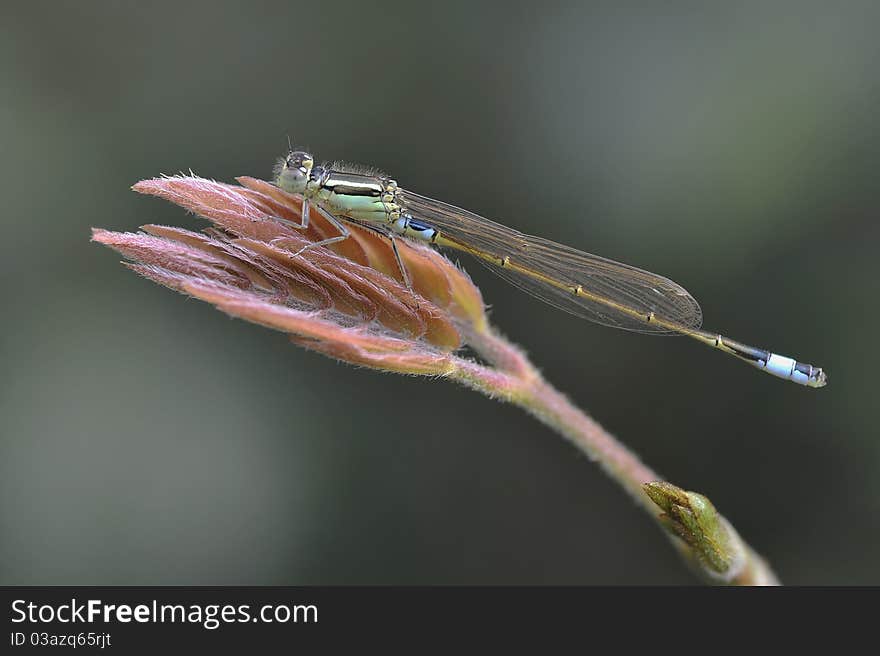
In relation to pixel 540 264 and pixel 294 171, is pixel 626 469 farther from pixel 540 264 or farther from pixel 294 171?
pixel 294 171

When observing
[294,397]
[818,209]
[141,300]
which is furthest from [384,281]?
[818,209]

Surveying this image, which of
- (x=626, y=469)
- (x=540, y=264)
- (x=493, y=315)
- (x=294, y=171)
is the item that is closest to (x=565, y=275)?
(x=540, y=264)

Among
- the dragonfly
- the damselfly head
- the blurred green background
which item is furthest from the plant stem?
the blurred green background

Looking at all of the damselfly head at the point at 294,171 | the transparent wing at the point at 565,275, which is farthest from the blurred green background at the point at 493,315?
the damselfly head at the point at 294,171

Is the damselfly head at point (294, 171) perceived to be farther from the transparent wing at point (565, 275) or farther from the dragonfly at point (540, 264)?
the transparent wing at point (565, 275)

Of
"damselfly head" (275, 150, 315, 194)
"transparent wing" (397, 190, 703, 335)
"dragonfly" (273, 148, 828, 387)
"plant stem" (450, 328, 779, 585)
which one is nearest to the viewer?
"plant stem" (450, 328, 779, 585)

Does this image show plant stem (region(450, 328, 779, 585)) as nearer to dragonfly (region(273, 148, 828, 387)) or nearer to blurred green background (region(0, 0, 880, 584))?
dragonfly (region(273, 148, 828, 387))

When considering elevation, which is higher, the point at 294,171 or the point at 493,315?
the point at 493,315
